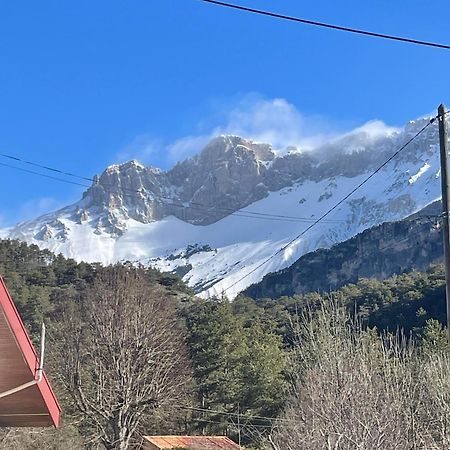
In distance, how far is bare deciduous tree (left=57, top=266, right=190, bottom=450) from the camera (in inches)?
1192

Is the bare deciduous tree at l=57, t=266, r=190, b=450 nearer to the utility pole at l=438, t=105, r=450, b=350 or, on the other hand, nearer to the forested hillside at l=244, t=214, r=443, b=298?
the utility pole at l=438, t=105, r=450, b=350

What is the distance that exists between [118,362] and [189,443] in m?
6.54

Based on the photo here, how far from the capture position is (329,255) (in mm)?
170250

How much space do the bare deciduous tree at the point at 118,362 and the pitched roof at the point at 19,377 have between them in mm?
20593

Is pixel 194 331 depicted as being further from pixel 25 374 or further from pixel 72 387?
pixel 25 374

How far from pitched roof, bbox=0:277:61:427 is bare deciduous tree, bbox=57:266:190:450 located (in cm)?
2059

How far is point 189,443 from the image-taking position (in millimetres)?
34500

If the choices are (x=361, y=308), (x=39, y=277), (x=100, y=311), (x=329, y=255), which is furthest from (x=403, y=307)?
(x=329, y=255)

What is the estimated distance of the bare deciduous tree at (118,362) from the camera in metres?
30.3

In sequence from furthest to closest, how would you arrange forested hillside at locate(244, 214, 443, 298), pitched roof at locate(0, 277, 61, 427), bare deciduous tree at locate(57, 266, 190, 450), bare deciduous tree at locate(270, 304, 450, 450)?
forested hillside at locate(244, 214, 443, 298)
bare deciduous tree at locate(57, 266, 190, 450)
bare deciduous tree at locate(270, 304, 450, 450)
pitched roof at locate(0, 277, 61, 427)

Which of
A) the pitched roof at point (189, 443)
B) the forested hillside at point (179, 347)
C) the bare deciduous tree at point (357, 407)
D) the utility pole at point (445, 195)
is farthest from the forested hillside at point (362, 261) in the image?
the utility pole at point (445, 195)

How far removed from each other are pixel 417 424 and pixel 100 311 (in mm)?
15177

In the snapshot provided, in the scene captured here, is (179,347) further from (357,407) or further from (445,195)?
(445,195)

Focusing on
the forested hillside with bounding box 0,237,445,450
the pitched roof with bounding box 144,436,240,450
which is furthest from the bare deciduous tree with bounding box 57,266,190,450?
the pitched roof with bounding box 144,436,240,450
